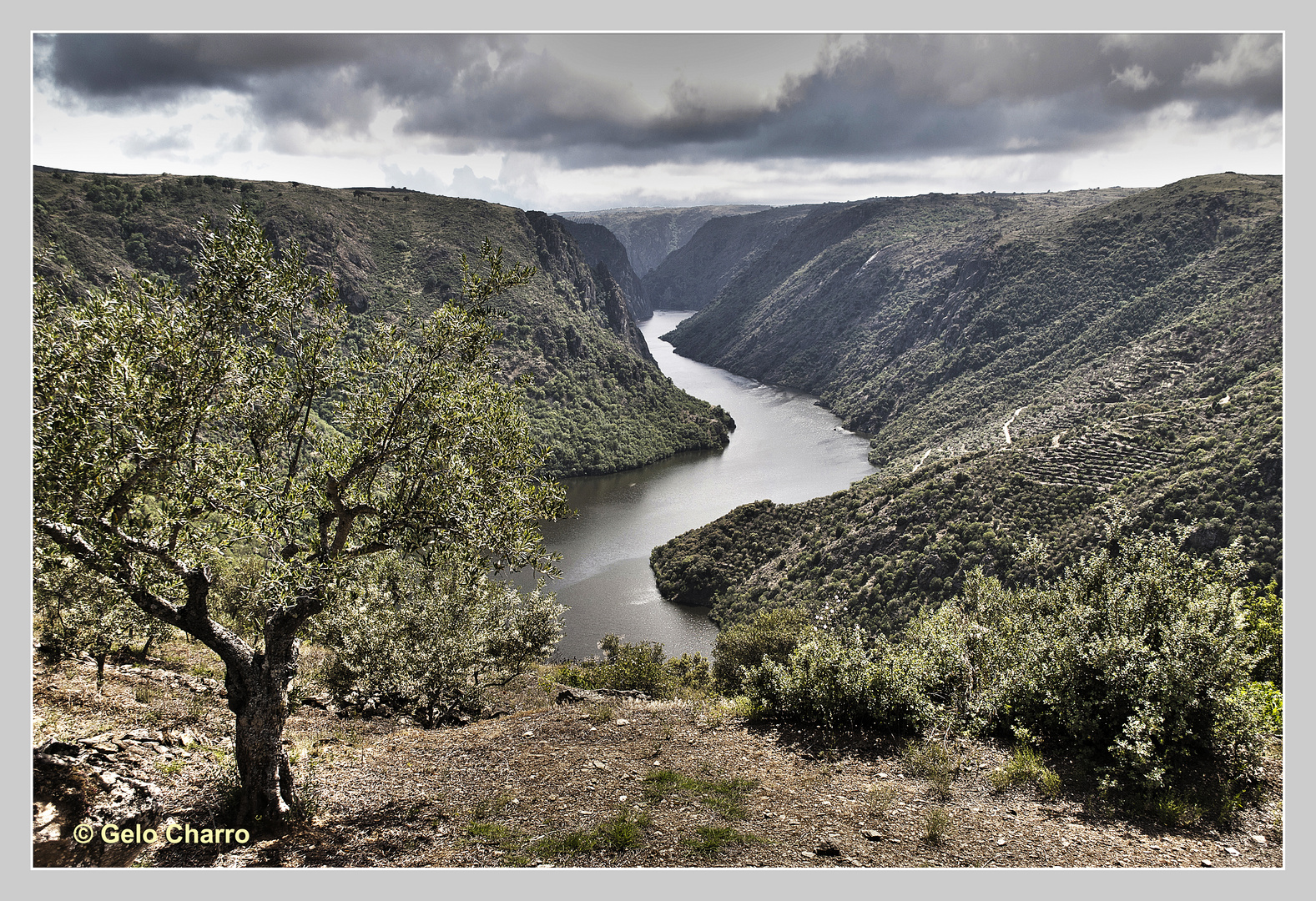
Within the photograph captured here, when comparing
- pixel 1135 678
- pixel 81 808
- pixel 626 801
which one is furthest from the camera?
pixel 1135 678

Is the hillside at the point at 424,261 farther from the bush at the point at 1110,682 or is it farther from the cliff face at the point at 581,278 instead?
the bush at the point at 1110,682

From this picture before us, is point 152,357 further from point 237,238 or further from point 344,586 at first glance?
point 344,586

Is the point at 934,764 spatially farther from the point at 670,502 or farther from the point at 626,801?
the point at 670,502

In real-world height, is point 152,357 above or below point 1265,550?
above

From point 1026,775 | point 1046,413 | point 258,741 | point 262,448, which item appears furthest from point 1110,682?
point 1046,413

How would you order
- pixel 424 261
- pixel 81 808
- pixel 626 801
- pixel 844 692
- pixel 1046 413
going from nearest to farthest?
1. pixel 81 808
2. pixel 626 801
3. pixel 844 692
4. pixel 1046 413
5. pixel 424 261

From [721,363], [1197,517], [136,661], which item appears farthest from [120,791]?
[721,363]

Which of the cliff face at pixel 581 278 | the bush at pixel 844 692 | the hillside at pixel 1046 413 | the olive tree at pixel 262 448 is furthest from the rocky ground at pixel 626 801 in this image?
the cliff face at pixel 581 278
